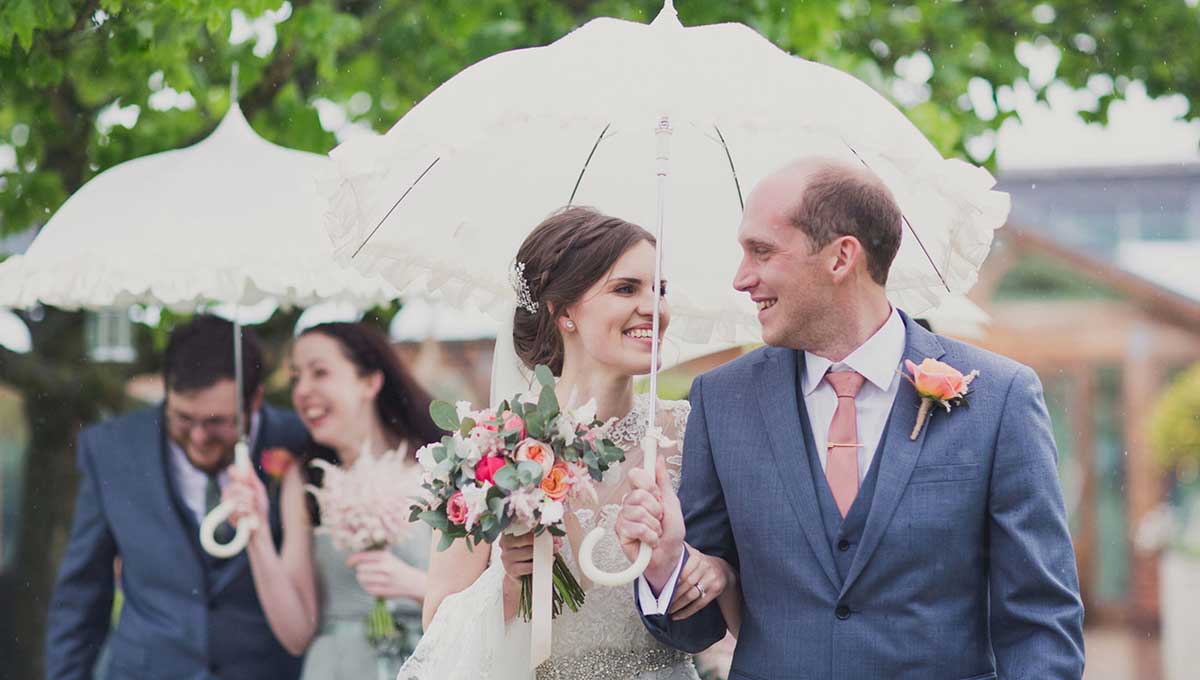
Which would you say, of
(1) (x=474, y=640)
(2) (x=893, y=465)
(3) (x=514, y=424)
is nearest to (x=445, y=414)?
(3) (x=514, y=424)

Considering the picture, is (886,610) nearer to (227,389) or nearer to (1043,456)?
(1043,456)

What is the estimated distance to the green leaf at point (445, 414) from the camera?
3.35m

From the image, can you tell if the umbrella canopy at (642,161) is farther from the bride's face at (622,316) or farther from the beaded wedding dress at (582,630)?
the beaded wedding dress at (582,630)

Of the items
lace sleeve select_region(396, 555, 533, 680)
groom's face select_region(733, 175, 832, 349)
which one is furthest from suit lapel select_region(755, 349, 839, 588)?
lace sleeve select_region(396, 555, 533, 680)

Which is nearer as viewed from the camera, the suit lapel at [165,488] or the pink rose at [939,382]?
the pink rose at [939,382]

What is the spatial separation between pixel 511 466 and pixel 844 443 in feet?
2.48

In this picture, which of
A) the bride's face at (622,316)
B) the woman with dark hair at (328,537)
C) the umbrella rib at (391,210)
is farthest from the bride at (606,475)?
the woman with dark hair at (328,537)

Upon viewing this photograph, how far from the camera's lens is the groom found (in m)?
3.20

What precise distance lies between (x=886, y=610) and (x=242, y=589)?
3.53m

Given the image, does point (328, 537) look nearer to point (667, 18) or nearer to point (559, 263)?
point (559, 263)

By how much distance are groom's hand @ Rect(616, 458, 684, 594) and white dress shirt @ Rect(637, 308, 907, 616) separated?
78 millimetres

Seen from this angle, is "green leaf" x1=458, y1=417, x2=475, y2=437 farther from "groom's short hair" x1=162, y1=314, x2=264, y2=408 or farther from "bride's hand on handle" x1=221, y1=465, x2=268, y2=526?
"groom's short hair" x1=162, y1=314, x2=264, y2=408

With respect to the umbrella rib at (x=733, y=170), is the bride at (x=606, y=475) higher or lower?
lower

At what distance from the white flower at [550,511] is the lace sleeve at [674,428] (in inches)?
33.8
